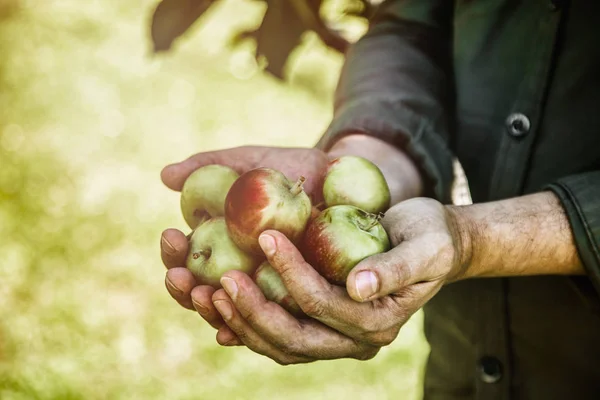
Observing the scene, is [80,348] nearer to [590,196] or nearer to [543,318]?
[543,318]

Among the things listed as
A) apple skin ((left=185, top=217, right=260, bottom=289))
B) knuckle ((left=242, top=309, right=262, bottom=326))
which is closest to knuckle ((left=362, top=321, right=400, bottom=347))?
knuckle ((left=242, top=309, right=262, bottom=326))

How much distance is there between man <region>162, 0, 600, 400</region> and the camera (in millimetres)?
1472

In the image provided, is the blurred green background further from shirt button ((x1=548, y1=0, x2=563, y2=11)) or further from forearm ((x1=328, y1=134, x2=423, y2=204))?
shirt button ((x1=548, y1=0, x2=563, y2=11))

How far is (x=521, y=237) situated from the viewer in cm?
164

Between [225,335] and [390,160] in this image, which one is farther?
[390,160]

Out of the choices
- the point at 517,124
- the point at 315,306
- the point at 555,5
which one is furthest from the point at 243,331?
the point at 555,5

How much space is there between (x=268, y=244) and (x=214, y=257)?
27cm

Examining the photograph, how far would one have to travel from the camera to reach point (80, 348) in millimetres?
3377

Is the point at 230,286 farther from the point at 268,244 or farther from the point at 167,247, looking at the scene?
the point at 167,247

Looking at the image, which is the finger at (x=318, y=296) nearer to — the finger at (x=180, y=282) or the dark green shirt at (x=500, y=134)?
the finger at (x=180, y=282)

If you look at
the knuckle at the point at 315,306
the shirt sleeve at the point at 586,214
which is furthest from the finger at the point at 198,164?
the shirt sleeve at the point at 586,214

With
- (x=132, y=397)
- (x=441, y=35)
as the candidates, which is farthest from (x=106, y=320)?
(x=441, y=35)

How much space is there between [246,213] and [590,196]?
0.85 m

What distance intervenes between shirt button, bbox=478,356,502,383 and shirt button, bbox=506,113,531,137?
2.23 ft
